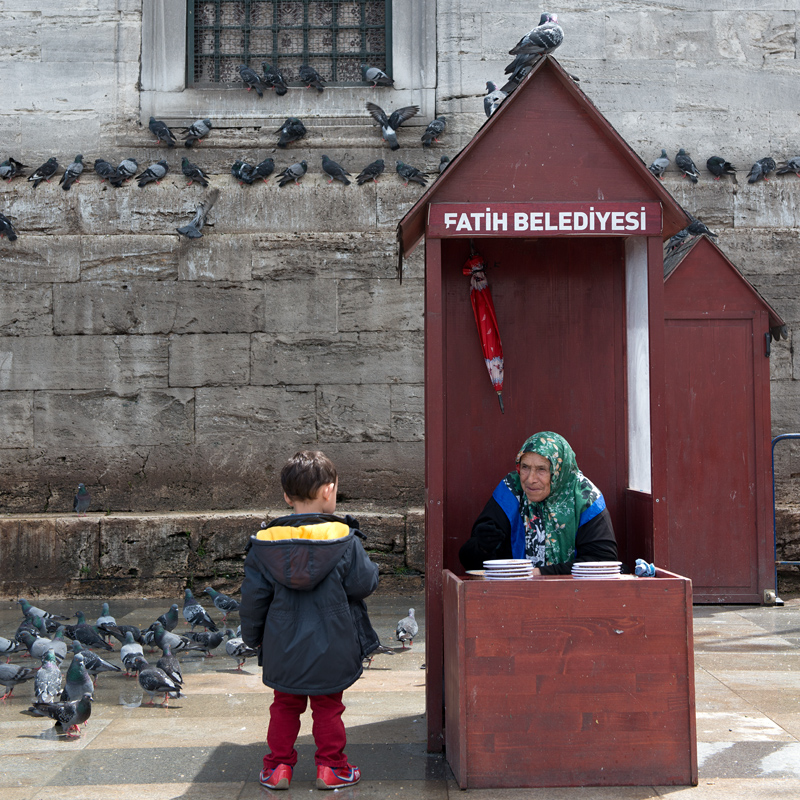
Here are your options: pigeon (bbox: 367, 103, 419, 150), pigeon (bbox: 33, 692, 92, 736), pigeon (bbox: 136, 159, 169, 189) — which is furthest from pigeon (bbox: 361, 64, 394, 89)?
pigeon (bbox: 33, 692, 92, 736)

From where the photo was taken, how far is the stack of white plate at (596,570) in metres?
3.73

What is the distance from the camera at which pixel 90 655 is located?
5.55m

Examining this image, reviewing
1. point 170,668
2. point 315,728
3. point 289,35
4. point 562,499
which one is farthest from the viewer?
point 289,35

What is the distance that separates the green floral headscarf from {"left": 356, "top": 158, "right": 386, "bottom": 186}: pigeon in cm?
596

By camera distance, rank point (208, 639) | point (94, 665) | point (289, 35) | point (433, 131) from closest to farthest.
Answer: point (94, 665)
point (208, 639)
point (433, 131)
point (289, 35)

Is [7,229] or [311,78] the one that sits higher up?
[311,78]

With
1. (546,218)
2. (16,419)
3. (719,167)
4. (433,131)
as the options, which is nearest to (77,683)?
(546,218)

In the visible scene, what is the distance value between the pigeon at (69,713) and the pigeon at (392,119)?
683 centimetres

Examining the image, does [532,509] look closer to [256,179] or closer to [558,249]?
[558,249]

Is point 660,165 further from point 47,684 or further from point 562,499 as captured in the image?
point 47,684

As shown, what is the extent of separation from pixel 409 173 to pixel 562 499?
6076mm

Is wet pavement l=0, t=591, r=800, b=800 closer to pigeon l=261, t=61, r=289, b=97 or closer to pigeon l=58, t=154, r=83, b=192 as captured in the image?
pigeon l=58, t=154, r=83, b=192

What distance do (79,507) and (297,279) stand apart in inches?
126

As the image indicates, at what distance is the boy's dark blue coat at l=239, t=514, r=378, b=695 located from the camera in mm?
3557
